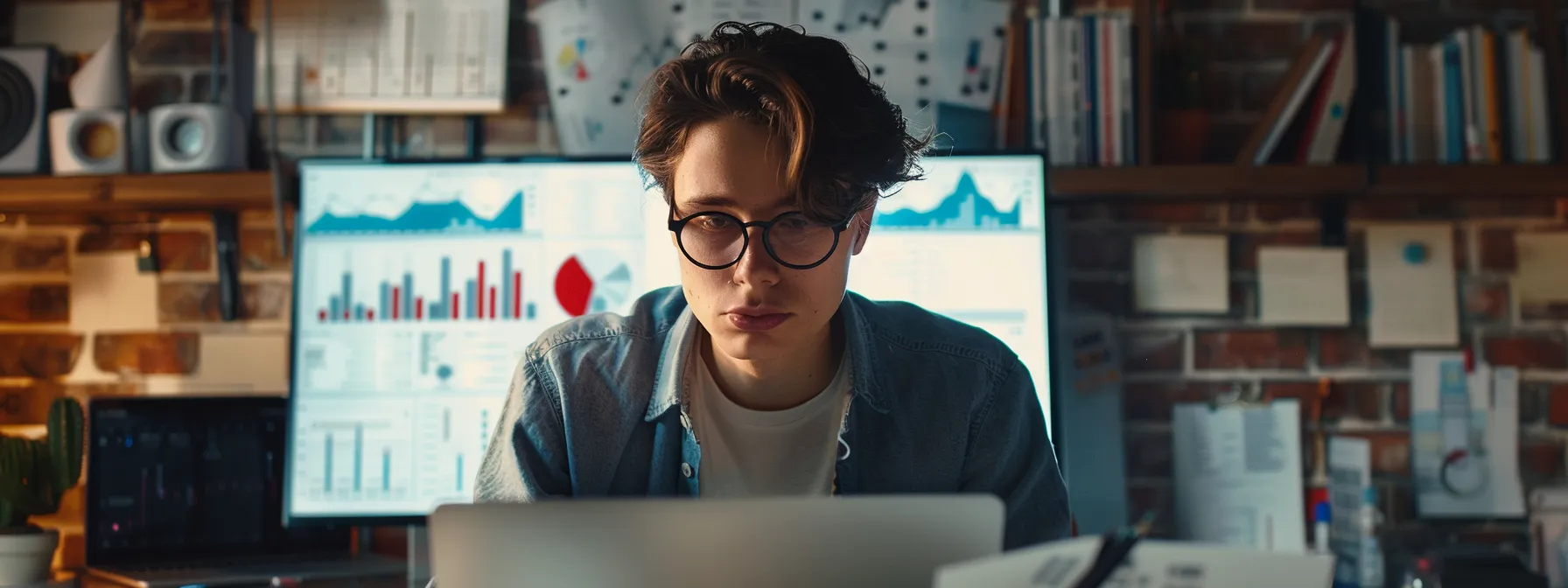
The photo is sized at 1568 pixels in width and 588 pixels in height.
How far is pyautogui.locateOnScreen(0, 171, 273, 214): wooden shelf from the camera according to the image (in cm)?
216

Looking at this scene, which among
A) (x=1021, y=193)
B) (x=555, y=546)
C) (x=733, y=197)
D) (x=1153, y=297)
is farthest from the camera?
(x=1153, y=297)

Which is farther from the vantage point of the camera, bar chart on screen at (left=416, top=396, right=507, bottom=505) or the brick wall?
the brick wall

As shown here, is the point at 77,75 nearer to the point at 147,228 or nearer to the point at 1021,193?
the point at 147,228

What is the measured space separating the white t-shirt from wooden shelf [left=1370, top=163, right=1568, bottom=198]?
1262mm

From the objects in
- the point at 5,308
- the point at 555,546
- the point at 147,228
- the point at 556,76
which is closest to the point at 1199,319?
the point at 556,76

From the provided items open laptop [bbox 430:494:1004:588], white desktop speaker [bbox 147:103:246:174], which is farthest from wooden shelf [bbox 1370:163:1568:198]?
white desktop speaker [bbox 147:103:246:174]

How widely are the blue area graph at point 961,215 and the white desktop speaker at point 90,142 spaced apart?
1374 mm

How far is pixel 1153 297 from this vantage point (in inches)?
88.7

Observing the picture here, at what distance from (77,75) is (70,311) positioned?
17.6 inches

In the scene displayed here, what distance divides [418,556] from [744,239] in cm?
124

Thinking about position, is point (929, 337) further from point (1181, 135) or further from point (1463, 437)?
point (1463, 437)

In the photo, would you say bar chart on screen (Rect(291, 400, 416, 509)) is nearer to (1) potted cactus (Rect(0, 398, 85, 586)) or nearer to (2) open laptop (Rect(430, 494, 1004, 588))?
(1) potted cactus (Rect(0, 398, 85, 586))

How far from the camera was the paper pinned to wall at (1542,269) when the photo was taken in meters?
2.26

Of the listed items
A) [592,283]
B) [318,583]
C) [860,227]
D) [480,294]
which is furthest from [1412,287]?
[318,583]
